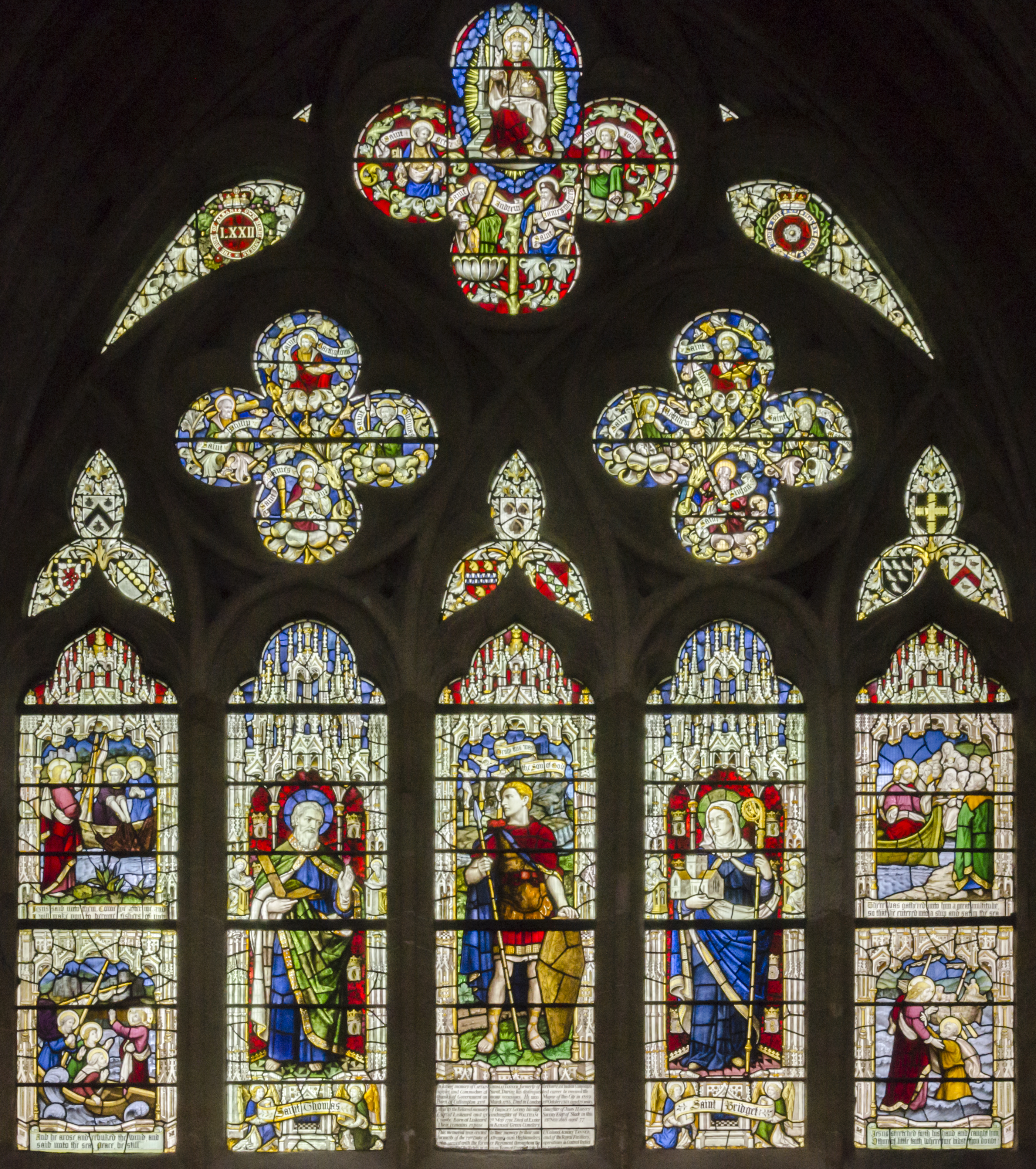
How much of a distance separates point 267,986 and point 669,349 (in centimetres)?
348

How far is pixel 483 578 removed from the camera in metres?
9.87

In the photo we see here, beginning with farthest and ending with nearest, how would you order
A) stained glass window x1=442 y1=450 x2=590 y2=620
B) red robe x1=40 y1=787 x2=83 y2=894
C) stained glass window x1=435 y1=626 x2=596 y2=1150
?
stained glass window x1=442 y1=450 x2=590 y2=620 < red robe x1=40 y1=787 x2=83 y2=894 < stained glass window x1=435 y1=626 x2=596 y2=1150

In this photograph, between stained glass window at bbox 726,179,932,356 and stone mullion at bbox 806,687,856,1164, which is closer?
stone mullion at bbox 806,687,856,1164

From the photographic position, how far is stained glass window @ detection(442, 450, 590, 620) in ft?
32.3

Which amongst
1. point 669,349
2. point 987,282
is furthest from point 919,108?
point 669,349

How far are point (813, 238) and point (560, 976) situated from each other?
11.9 feet

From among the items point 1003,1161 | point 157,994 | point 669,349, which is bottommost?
point 1003,1161

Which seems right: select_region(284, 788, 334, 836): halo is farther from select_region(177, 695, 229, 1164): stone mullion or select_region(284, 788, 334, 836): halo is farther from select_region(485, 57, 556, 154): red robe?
select_region(485, 57, 556, 154): red robe

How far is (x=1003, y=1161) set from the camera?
9523 mm

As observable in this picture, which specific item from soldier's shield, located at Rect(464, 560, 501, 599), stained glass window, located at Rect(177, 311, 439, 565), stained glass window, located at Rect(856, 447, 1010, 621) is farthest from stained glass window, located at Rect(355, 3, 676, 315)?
stained glass window, located at Rect(856, 447, 1010, 621)

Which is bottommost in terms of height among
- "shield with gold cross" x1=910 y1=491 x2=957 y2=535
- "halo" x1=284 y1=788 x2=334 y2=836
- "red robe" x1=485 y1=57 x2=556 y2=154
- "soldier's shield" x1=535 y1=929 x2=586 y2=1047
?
"soldier's shield" x1=535 y1=929 x2=586 y2=1047

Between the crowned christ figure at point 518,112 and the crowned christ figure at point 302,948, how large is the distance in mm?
3182

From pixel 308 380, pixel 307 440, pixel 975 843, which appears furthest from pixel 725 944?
pixel 308 380

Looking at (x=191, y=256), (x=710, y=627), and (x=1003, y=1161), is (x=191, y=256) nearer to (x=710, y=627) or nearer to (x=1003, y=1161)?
(x=710, y=627)
